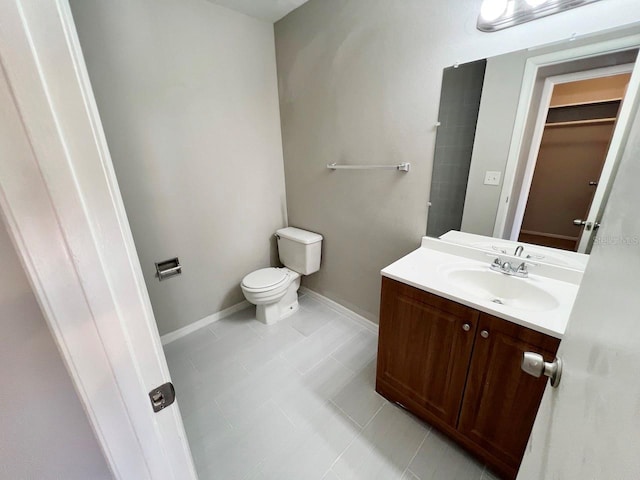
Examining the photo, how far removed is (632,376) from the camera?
0.33 meters

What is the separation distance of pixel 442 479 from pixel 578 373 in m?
1.05

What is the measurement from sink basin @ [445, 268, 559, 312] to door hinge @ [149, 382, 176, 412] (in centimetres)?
112

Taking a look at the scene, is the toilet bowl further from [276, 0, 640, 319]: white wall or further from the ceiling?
the ceiling

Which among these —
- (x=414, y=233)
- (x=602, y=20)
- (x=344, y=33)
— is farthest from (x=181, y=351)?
(x=602, y=20)

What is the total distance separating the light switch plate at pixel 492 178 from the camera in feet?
4.38

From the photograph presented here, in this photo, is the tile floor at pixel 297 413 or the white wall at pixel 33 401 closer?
the white wall at pixel 33 401

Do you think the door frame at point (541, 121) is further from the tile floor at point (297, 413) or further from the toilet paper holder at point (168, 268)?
the toilet paper holder at point (168, 268)

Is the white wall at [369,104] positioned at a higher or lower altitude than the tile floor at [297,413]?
higher

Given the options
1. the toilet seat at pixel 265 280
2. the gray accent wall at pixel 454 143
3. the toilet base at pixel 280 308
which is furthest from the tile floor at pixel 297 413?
the gray accent wall at pixel 454 143

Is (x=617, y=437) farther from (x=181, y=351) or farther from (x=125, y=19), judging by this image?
(x=125, y=19)

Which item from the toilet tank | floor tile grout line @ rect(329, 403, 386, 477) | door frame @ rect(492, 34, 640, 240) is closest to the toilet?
the toilet tank

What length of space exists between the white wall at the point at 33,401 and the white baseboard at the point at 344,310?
6.00ft

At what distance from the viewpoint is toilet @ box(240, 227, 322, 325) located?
6.77ft

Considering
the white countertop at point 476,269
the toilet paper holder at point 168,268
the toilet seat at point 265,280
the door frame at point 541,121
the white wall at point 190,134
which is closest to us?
the white countertop at point 476,269
